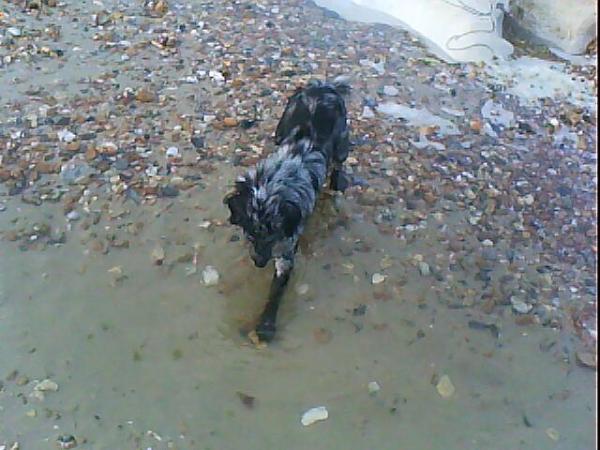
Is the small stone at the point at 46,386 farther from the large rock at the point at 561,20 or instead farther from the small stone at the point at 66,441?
the large rock at the point at 561,20

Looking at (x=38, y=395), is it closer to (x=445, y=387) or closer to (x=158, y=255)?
(x=158, y=255)

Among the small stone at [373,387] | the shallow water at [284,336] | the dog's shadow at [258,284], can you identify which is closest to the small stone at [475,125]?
the shallow water at [284,336]

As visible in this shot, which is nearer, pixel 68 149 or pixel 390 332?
pixel 390 332

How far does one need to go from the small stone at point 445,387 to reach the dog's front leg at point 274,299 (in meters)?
0.83

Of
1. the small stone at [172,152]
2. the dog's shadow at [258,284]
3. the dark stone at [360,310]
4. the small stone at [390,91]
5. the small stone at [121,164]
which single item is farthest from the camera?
the small stone at [390,91]

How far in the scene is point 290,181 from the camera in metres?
3.85

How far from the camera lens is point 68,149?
15.5 ft

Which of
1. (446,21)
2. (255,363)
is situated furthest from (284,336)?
(446,21)

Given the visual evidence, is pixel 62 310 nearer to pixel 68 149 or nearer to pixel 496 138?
pixel 68 149

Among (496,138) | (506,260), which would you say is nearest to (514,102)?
(496,138)

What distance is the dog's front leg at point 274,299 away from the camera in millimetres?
3703

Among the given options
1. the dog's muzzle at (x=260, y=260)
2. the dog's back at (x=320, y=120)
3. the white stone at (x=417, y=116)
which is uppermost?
the dog's back at (x=320, y=120)

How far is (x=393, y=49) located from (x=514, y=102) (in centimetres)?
112

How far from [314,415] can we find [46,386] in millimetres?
1215
